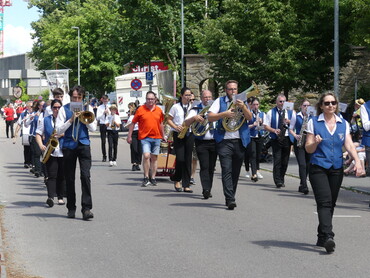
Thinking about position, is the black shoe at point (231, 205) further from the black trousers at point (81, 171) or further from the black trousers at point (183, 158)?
the black trousers at point (183, 158)

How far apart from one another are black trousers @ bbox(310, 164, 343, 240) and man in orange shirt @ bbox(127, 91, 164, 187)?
722 centimetres

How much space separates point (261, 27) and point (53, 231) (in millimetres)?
21272

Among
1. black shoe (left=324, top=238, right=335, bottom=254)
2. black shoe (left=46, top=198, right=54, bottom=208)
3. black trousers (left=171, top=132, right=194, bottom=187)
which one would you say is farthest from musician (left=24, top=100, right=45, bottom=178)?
black shoe (left=324, top=238, right=335, bottom=254)

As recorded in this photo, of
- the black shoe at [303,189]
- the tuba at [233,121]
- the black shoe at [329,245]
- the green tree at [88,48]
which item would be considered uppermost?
the green tree at [88,48]

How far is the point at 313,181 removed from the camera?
8992 millimetres

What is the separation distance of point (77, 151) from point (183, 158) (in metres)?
3.96

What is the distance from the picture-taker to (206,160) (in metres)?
14.1

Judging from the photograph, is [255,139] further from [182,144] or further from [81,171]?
[81,171]

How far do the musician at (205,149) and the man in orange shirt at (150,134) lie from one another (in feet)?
5.71

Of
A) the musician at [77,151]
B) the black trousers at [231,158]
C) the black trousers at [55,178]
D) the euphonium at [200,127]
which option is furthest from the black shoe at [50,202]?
the euphonium at [200,127]

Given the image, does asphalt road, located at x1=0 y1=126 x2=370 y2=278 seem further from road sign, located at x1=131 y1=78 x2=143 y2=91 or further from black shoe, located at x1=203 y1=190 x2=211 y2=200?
road sign, located at x1=131 y1=78 x2=143 y2=91

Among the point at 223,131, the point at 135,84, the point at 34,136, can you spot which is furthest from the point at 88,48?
the point at 223,131

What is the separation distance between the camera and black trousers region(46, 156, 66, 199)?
42.1 feet

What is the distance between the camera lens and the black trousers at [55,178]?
12.8m
